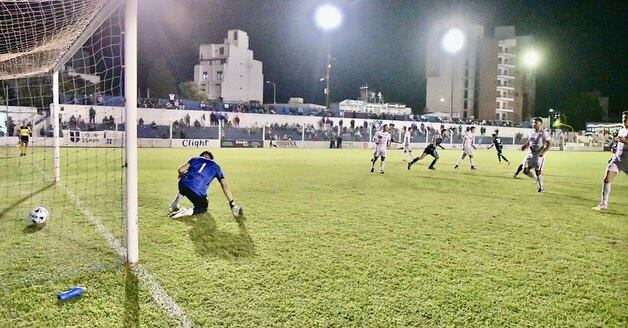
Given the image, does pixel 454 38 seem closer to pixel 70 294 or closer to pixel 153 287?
pixel 153 287

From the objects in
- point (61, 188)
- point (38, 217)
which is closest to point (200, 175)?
point (38, 217)

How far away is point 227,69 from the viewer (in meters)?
72.3

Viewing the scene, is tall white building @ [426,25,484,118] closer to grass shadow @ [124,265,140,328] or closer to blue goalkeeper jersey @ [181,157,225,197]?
blue goalkeeper jersey @ [181,157,225,197]

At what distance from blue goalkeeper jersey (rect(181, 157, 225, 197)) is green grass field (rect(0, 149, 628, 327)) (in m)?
0.52

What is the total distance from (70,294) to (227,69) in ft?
236

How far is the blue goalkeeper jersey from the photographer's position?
6.86 metres

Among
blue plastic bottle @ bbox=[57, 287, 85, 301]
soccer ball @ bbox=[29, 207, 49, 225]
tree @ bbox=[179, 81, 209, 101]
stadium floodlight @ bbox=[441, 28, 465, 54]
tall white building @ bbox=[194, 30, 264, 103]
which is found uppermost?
stadium floodlight @ bbox=[441, 28, 465, 54]

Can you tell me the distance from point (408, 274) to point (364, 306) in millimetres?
969

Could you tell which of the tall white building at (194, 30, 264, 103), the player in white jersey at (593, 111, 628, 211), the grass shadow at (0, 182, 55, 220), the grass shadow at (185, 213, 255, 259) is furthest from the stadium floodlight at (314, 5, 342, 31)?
the grass shadow at (185, 213, 255, 259)

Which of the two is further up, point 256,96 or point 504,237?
point 256,96

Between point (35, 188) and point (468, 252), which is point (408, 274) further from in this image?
point (35, 188)

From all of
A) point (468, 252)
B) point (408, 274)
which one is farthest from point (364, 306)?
point (468, 252)

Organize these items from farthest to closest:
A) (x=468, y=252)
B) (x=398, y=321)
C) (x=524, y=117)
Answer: (x=524, y=117) → (x=468, y=252) → (x=398, y=321)

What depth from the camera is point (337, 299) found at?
3.71 m
